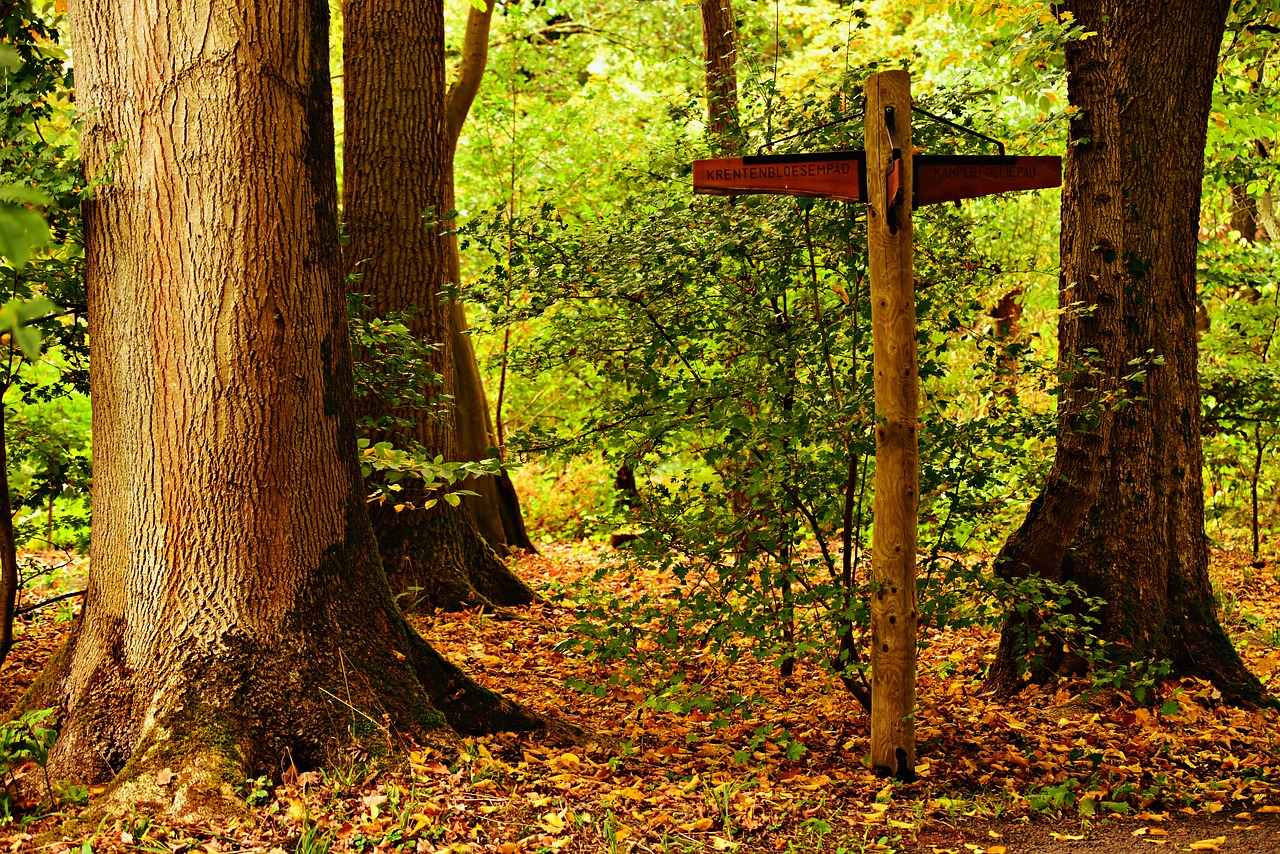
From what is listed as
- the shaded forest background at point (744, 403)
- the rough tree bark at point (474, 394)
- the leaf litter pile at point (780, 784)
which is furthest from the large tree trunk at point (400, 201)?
the rough tree bark at point (474, 394)

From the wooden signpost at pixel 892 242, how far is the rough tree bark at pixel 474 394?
579 cm

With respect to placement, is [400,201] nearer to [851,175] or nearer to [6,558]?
[6,558]

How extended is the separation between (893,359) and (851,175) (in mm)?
759

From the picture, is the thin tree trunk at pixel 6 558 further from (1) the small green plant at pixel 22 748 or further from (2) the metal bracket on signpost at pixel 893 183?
(2) the metal bracket on signpost at pixel 893 183

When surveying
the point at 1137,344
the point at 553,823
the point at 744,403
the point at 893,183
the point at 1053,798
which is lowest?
the point at 1053,798

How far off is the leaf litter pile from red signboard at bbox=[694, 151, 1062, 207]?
228 centimetres

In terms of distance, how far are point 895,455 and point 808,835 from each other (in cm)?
149

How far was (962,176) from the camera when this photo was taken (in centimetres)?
430

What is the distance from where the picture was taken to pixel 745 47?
539 centimetres

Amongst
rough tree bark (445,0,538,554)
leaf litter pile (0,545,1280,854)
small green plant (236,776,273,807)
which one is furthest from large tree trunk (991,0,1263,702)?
rough tree bark (445,0,538,554)

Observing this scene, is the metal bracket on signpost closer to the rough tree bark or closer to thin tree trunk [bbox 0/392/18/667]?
thin tree trunk [bbox 0/392/18/667]

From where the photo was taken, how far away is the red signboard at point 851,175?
13.7ft

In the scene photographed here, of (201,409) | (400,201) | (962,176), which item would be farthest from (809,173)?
(400,201)

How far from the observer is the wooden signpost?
13.5 feet
